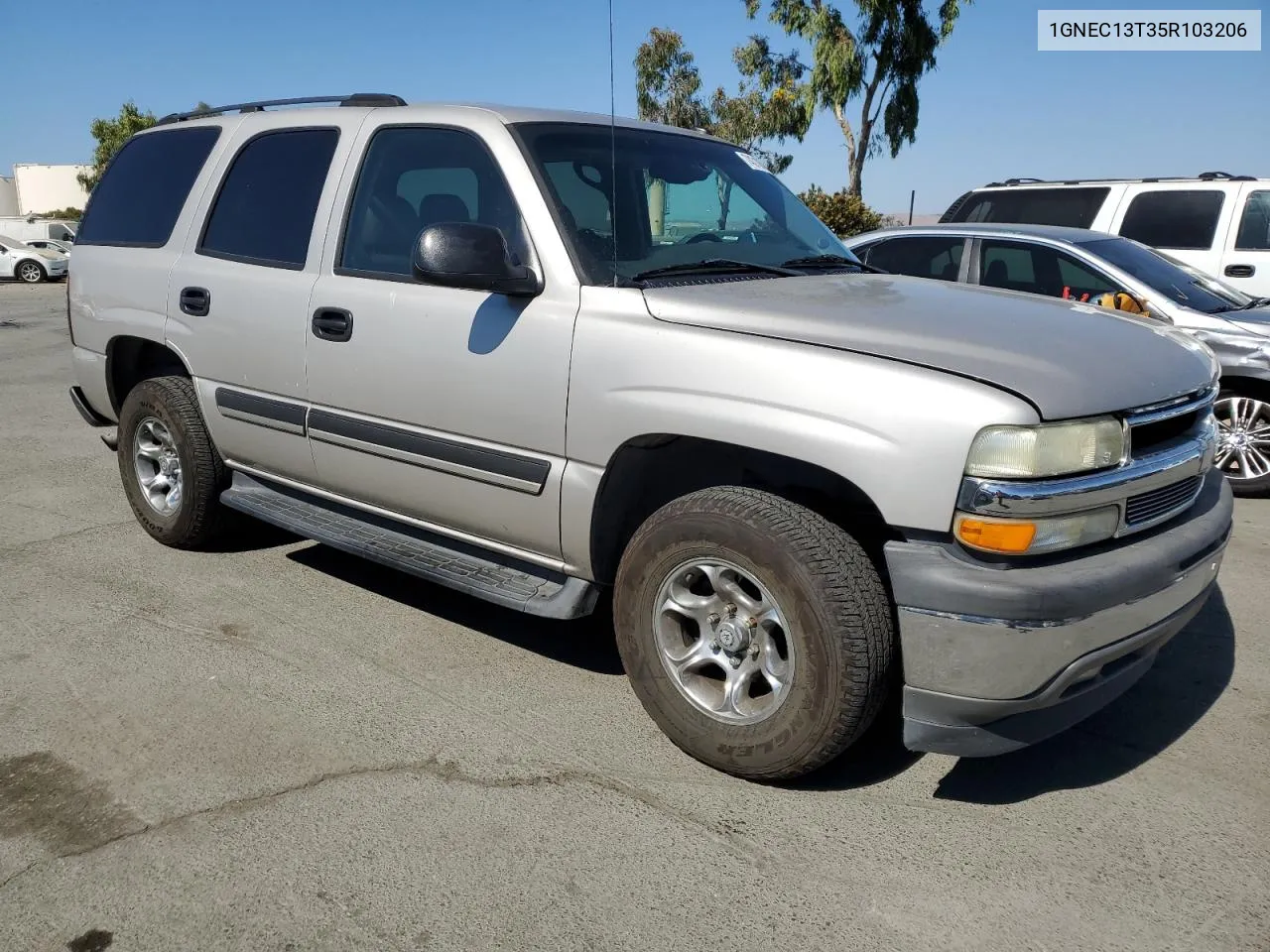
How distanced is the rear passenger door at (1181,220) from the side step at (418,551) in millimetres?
7286

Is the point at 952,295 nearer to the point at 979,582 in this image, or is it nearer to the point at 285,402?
the point at 979,582

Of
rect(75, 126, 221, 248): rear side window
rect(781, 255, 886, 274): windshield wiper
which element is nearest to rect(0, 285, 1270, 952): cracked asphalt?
rect(781, 255, 886, 274): windshield wiper

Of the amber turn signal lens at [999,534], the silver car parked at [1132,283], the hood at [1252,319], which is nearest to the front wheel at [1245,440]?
the silver car parked at [1132,283]

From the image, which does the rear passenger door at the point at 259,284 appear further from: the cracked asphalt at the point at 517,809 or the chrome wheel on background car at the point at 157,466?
the cracked asphalt at the point at 517,809

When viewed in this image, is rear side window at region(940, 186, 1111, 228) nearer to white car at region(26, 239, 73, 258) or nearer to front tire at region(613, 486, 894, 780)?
front tire at region(613, 486, 894, 780)

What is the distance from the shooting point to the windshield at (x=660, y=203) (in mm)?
3500

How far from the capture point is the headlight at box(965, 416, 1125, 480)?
99.8 inches

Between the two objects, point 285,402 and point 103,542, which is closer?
point 285,402

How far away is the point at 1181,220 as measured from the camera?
29.3ft

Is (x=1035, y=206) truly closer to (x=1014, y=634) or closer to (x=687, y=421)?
(x=687, y=421)

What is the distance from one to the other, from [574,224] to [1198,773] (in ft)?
8.41

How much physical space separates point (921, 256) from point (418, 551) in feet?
15.9

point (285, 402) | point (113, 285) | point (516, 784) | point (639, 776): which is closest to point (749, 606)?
point (639, 776)

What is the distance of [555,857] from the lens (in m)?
2.71
